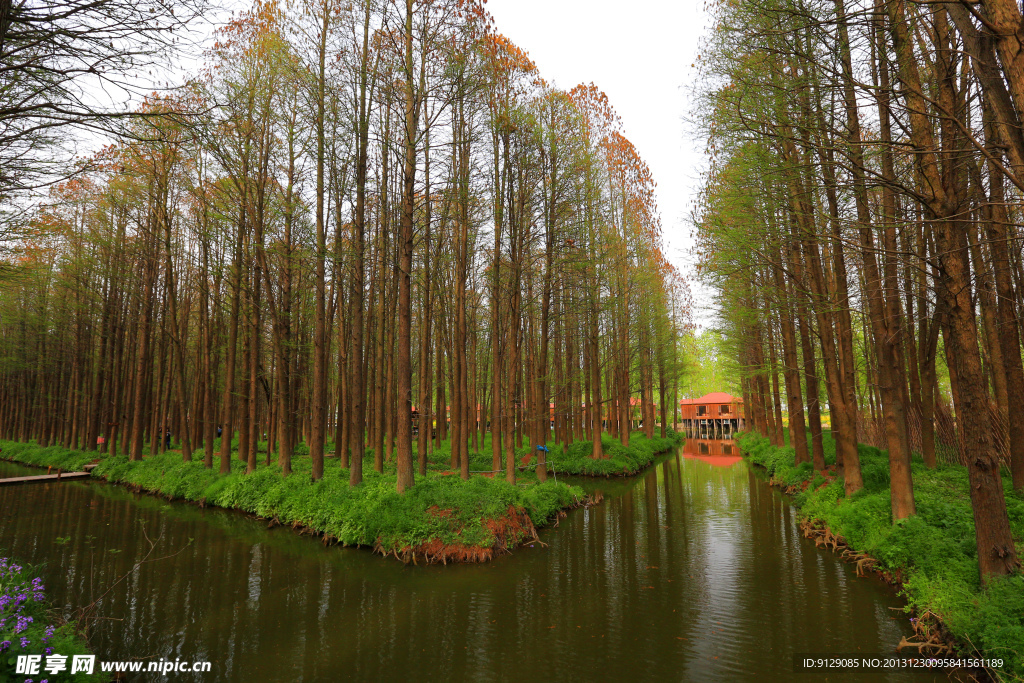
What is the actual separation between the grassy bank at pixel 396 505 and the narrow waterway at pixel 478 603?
451 millimetres

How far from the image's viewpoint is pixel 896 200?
31.3 ft

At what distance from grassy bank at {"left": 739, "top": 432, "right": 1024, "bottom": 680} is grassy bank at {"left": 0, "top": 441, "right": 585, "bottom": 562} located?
709cm

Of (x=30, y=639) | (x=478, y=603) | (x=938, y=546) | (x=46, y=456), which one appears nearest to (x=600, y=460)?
(x=478, y=603)

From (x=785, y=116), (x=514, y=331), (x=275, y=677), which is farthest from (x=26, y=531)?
(x=785, y=116)

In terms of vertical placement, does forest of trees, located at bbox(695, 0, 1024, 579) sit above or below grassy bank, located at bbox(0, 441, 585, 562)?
above

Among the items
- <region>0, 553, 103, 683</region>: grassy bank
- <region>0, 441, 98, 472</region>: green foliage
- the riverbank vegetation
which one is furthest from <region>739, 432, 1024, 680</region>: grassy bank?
<region>0, 441, 98, 472</region>: green foliage

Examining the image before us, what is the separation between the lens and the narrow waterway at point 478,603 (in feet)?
19.4

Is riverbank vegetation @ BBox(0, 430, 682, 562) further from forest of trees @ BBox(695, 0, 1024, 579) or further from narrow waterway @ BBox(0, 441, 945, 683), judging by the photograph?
forest of trees @ BBox(695, 0, 1024, 579)

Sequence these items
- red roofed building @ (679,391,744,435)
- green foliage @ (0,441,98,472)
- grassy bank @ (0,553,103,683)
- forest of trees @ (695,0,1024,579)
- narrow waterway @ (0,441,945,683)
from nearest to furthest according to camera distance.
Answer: grassy bank @ (0,553,103,683) → forest of trees @ (695,0,1024,579) → narrow waterway @ (0,441,945,683) → green foliage @ (0,441,98,472) → red roofed building @ (679,391,744,435)

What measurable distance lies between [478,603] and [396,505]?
A: 3726 millimetres

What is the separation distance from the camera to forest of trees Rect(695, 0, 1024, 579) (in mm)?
5027

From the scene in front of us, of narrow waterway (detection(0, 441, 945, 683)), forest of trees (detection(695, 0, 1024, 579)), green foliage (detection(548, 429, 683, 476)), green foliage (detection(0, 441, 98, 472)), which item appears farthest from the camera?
green foliage (detection(0, 441, 98, 472))

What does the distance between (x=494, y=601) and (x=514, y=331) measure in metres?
7.85

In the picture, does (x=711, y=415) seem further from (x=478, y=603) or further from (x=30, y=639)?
(x=30, y=639)
